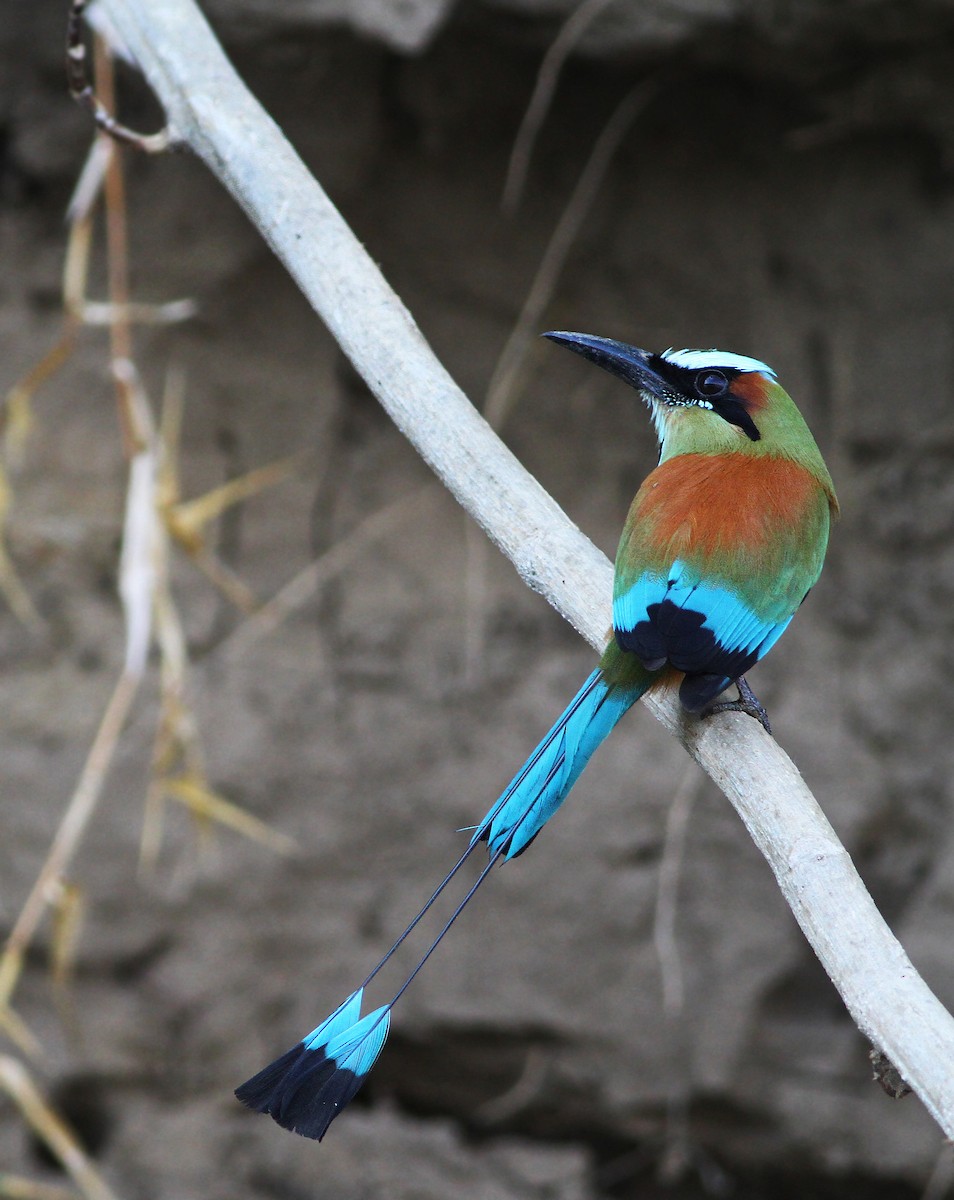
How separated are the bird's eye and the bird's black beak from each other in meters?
0.04

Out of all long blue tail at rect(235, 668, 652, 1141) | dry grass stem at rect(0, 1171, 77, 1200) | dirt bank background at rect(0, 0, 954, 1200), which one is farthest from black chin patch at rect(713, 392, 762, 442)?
dry grass stem at rect(0, 1171, 77, 1200)

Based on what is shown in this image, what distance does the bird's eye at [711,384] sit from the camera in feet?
5.38

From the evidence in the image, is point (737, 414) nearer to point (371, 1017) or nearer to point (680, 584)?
point (680, 584)

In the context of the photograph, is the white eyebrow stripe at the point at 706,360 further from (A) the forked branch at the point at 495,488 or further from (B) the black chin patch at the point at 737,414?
(A) the forked branch at the point at 495,488

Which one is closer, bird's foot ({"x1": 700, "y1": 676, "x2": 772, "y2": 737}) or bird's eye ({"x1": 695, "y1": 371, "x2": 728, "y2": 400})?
bird's foot ({"x1": 700, "y1": 676, "x2": 772, "y2": 737})

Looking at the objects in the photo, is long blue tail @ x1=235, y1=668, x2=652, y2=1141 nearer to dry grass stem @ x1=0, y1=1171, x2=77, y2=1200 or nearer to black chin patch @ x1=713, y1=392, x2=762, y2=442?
black chin patch @ x1=713, y1=392, x2=762, y2=442

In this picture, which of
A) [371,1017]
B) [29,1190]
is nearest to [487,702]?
[29,1190]

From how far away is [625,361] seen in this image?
162 centimetres

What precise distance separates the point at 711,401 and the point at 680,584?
1.21 ft

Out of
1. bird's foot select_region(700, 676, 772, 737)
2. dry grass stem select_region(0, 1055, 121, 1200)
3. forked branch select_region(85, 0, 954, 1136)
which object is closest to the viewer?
forked branch select_region(85, 0, 954, 1136)

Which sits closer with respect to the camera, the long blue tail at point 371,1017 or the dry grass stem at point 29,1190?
the long blue tail at point 371,1017

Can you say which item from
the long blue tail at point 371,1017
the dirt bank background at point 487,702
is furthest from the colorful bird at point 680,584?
the dirt bank background at point 487,702

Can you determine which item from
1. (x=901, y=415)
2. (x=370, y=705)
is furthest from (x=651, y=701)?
(x=901, y=415)

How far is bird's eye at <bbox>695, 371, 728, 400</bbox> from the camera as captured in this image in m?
1.64
